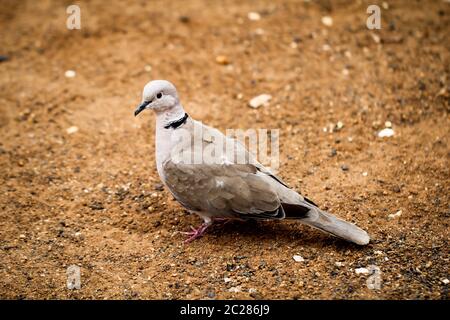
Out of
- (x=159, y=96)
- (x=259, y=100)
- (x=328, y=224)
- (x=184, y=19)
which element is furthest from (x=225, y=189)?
(x=184, y=19)

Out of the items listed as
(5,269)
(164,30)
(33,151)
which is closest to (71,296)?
(5,269)

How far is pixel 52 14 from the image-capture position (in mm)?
6645

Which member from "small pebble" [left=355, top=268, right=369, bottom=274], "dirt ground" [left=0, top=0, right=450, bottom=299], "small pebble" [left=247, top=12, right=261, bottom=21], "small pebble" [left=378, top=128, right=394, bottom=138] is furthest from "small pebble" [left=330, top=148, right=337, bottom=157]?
"small pebble" [left=247, top=12, right=261, bottom=21]

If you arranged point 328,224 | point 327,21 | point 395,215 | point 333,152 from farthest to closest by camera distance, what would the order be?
1. point 327,21
2. point 333,152
3. point 395,215
4. point 328,224

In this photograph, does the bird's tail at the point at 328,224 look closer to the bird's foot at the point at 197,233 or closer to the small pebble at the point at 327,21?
the bird's foot at the point at 197,233

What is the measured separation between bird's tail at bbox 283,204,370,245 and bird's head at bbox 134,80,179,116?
1199mm

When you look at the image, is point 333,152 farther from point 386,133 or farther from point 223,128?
point 223,128

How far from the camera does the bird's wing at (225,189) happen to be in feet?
11.5

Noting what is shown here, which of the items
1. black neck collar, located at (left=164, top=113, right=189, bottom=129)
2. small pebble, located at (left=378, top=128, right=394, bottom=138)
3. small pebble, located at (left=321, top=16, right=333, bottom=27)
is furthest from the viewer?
small pebble, located at (left=321, top=16, right=333, bottom=27)

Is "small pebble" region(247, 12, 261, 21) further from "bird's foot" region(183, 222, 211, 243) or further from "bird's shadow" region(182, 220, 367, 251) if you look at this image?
"bird's foot" region(183, 222, 211, 243)

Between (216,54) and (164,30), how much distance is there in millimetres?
862

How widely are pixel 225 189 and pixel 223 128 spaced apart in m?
1.57

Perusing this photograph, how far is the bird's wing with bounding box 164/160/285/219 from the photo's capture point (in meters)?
3.51

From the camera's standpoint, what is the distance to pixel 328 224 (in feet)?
11.3
